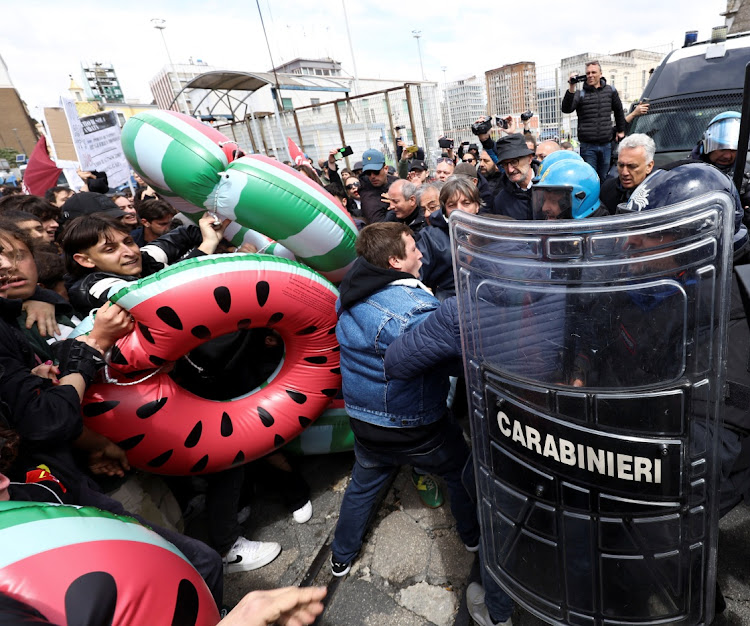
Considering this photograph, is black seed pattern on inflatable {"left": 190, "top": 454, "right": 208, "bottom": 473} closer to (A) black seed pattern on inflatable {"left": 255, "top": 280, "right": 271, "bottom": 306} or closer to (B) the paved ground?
(B) the paved ground

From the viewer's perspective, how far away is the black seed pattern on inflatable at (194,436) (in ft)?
6.81

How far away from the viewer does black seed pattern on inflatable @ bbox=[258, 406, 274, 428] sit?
2.27 metres

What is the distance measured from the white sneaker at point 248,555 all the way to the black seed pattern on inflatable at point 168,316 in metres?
1.22

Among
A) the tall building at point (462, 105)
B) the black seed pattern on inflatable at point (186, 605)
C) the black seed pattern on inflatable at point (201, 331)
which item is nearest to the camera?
the black seed pattern on inflatable at point (186, 605)

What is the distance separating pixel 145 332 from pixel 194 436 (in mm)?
564

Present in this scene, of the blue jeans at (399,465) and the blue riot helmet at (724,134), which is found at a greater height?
the blue riot helmet at (724,134)

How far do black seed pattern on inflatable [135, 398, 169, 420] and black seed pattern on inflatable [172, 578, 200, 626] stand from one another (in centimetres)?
119

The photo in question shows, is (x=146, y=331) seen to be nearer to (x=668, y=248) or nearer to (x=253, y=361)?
(x=253, y=361)

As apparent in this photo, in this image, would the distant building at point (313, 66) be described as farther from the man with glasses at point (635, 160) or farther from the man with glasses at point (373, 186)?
the man with glasses at point (635, 160)

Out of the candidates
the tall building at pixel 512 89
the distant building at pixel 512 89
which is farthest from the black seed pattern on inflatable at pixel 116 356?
the tall building at pixel 512 89

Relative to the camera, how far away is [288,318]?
2.22 meters

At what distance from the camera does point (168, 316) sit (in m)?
1.86

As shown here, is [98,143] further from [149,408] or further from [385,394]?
[385,394]

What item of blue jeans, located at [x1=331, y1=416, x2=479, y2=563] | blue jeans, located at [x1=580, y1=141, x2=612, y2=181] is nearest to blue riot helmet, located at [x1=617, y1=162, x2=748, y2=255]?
blue jeans, located at [x1=331, y1=416, x2=479, y2=563]
